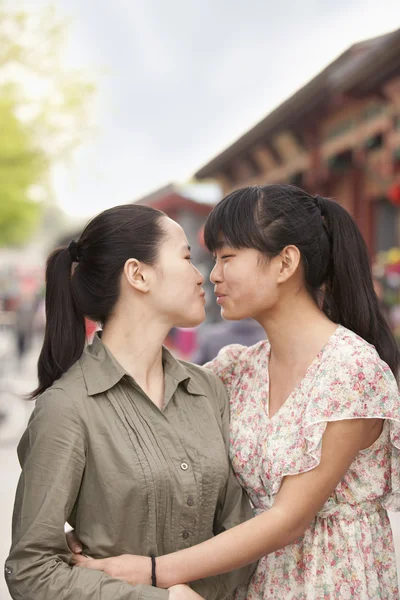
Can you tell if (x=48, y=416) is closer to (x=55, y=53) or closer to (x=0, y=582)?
(x=0, y=582)

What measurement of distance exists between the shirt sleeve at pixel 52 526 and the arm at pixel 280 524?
10cm

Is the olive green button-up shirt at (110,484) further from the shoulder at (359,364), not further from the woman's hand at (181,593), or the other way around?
the shoulder at (359,364)

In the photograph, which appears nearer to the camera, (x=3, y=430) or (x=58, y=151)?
(x=3, y=430)

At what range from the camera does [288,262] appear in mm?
2188

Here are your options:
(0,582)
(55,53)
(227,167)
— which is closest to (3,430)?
(0,582)

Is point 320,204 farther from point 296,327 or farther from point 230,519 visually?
point 230,519

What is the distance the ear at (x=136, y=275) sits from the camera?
7.11 feet

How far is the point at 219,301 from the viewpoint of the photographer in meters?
2.29

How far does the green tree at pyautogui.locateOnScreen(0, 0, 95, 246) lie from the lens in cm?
1758

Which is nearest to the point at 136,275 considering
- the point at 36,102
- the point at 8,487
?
the point at 8,487

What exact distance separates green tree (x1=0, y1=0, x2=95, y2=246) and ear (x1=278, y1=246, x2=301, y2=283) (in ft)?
54.9

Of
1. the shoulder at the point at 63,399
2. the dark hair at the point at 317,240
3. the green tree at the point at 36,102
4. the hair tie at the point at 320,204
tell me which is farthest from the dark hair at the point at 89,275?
the green tree at the point at 36,102

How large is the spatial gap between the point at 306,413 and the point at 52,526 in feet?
2.38

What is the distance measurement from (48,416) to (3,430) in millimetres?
6729
